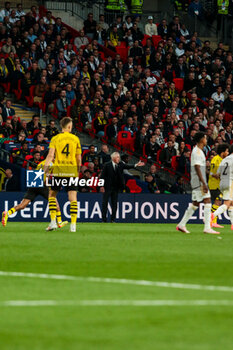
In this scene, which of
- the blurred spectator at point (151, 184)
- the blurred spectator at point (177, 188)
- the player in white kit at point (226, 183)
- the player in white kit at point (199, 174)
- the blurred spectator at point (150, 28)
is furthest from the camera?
the blurred spectator at point (150, 28)

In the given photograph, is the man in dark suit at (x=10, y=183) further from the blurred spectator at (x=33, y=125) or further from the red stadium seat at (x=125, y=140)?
the red stadium seat at (x=125, y=140)

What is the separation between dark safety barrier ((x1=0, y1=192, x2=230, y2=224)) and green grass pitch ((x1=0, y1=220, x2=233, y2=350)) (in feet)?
38.6

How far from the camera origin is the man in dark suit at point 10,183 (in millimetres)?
24266

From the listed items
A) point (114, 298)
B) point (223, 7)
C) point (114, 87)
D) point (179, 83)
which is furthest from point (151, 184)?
point (114, 298)

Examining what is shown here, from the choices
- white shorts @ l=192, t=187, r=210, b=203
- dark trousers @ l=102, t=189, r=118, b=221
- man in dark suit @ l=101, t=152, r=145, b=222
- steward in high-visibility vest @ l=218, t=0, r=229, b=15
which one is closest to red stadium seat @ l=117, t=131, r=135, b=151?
man in dark suit @ l=101, t=152, r=145, b=222

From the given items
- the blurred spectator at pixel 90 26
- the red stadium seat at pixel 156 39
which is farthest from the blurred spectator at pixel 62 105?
the red stadium seat at pixel 156 39

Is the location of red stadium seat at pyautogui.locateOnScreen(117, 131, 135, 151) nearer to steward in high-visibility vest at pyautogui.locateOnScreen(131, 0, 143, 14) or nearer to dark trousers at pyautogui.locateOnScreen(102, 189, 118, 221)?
dark trousers at pyautogui.locateOnScreen(102, 189, 118, 221)

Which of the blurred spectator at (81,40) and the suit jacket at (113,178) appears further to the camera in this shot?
the blurred spectator at (81,40)

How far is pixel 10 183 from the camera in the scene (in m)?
24.3

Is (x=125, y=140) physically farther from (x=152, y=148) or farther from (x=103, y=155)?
(x=103, y=155)

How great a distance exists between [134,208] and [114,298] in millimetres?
18302

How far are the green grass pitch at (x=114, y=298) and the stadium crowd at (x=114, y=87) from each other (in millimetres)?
13327

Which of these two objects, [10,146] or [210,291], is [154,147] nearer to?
[10,146]

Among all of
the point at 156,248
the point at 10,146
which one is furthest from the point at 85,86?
the point at 156,248
